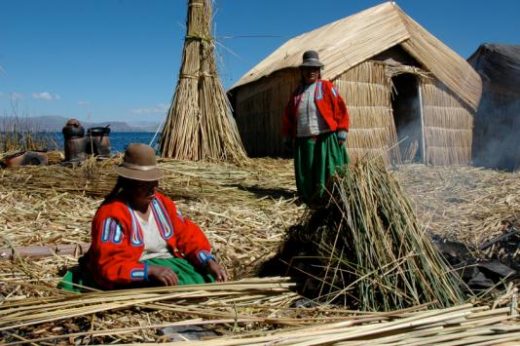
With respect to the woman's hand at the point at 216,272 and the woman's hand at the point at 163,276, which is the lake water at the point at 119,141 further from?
the woman's hand at the point at 163,276

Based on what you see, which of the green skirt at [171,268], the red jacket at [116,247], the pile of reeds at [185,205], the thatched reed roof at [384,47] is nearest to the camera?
the red jacket at [116,247]

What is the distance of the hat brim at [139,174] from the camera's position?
245 centimetres

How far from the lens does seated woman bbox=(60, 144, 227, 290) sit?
2412 mm

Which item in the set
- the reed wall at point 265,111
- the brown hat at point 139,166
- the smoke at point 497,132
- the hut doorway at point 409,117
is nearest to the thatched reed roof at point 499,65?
the smoke at point 497,132

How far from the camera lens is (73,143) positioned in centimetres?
688

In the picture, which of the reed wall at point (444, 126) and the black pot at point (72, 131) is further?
the reed wall at point (444, 126)

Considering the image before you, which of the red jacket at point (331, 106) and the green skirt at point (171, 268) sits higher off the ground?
the red jacket at point (331, 106)

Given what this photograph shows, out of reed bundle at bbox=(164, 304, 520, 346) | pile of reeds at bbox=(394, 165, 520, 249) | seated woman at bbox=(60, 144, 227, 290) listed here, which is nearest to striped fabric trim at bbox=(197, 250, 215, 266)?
seated woman at bbox=(60, 144, 227, 290)

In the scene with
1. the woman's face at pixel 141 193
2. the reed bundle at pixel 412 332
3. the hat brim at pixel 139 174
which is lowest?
the reed bundle at pixel 412 332

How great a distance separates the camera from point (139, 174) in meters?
2.47

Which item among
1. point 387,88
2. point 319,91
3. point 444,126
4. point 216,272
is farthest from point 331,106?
point 444,126

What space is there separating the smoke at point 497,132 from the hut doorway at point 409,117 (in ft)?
3.92

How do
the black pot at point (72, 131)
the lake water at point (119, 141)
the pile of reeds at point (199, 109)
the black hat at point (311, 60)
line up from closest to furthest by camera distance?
1. the black hat at point (311, 60)
2. the black pot at point (72, 131)
3. the pile of reeds at point (199, 109)
4. the lake water at point (119, 141)

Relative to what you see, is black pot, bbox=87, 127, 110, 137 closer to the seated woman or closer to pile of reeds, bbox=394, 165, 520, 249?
pile of reeds, bbox=394, 165, 520, 249
